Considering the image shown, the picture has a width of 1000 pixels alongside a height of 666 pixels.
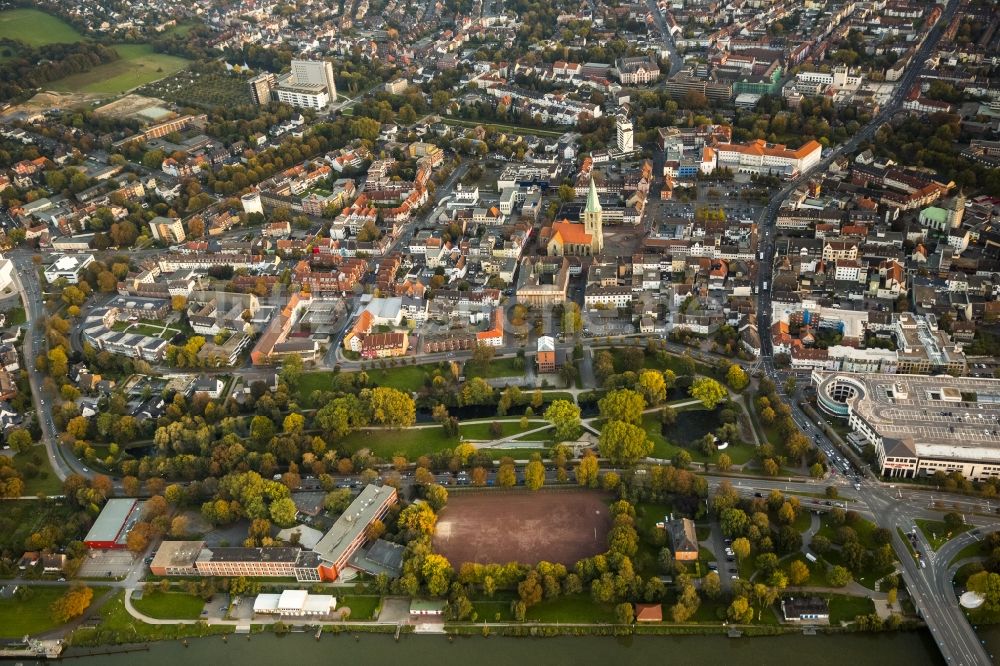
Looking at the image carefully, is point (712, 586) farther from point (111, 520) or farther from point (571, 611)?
point (111, 520)

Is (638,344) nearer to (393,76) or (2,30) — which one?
(393,76)

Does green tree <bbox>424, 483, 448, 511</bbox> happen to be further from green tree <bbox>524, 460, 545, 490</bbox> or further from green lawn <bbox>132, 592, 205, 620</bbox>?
green lawn <bbox>132, 592, 205, 620</bbox>

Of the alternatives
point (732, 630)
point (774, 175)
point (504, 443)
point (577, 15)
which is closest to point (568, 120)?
point (774, 175)

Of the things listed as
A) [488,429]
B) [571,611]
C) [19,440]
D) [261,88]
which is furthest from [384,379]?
[261,88]

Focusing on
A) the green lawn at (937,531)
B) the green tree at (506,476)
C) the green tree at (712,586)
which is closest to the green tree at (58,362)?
the green tree at (506,476)

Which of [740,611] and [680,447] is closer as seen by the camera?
[740,611]

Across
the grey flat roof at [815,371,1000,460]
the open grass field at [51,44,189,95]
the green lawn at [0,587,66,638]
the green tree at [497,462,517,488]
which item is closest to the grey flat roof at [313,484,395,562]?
the green tree at [497,462,517,488]
